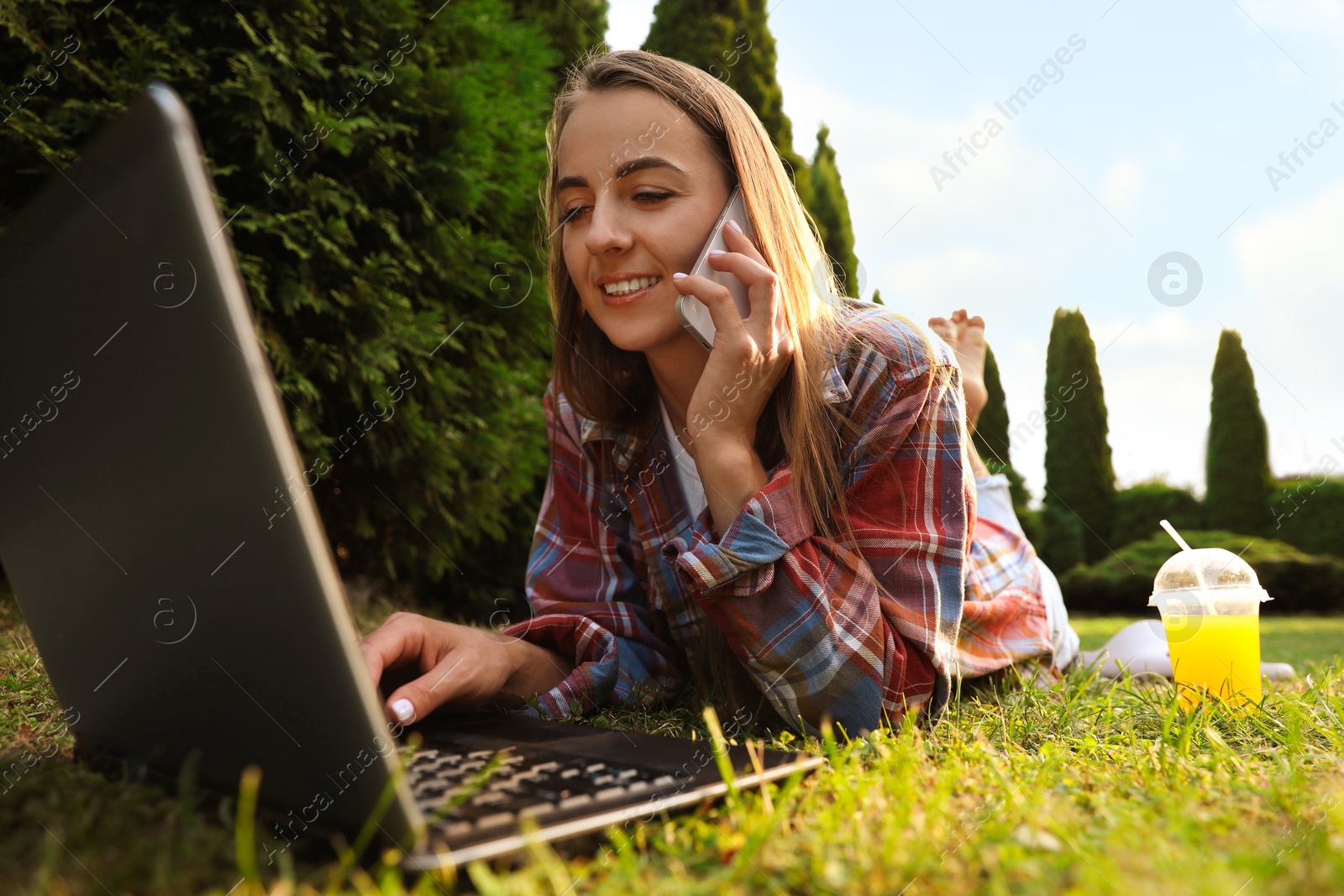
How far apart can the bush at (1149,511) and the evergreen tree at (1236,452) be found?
8.1 inches

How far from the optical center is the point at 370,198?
161 inches

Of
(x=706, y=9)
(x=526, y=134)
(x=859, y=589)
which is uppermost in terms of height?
(x=706, y=9)

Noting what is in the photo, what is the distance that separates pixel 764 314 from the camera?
1.78 meters

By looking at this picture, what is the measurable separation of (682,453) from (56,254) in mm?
1555

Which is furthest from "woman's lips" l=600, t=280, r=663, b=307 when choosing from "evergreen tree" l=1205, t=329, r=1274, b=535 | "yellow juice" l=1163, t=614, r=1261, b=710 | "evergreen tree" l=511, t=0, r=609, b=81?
"evergreen tree" l=1205, t=329, r=1274, b=535

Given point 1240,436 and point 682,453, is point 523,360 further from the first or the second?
point 1240,436

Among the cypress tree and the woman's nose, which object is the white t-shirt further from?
the cypress tree

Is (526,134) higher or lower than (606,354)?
higher

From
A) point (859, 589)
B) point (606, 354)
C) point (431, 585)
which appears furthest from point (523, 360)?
point (859, 589)

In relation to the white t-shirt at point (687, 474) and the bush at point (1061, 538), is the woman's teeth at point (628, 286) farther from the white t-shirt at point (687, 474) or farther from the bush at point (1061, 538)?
the bush at point (1061, 538)

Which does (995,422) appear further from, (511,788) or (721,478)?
(511,788)

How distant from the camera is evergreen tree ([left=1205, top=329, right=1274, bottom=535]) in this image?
1016cm

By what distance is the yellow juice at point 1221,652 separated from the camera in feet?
6.69

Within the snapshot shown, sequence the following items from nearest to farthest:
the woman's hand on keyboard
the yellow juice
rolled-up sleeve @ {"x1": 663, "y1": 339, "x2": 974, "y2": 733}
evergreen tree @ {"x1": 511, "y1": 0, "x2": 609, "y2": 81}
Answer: the woman's hand on keyboard → rolled-up sleeve @ {"x1": 663, "y1": 339, "x2": 974, "y2": 733} → the yellow juice → evergreen tree @ {"x1": 511, "y1": 0, "x2": 609, "y2": 81}
